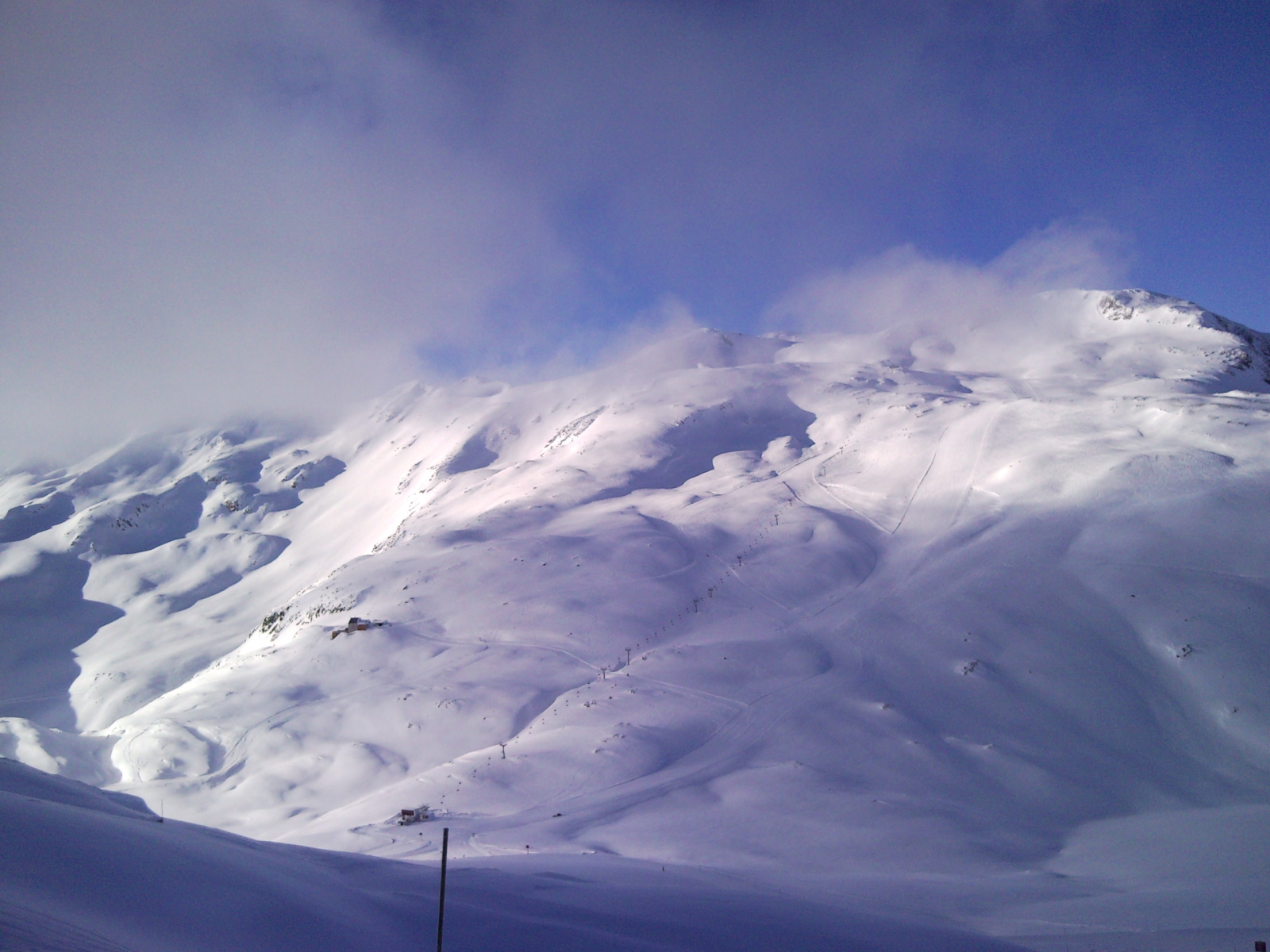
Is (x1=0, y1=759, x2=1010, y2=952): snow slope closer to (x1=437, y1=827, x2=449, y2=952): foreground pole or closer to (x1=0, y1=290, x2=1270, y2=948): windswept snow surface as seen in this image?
(x1=437, y1=827, x2=449, y2=952): foreground pole

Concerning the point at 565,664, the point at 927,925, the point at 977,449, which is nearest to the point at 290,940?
the point at 927,925

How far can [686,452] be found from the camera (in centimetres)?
8150

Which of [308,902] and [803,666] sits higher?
[803,666]

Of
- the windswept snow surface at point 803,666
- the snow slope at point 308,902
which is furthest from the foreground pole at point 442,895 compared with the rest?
the windswept snow surface at point 803,666

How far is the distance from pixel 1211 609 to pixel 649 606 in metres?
31.8

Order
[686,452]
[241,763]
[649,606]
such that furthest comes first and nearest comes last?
[686,452], [649,606], [241,763]

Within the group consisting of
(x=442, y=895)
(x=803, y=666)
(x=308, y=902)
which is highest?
(x=803, y=666)

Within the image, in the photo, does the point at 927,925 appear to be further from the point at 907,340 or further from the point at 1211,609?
the point at 907,340

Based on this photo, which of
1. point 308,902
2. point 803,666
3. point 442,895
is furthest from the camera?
point 803,666

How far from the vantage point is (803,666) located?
3897cm

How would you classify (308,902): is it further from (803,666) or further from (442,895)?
(803,666)

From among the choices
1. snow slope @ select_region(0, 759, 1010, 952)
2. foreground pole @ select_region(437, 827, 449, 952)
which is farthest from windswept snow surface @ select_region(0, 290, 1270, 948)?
foreground pole @ select_region(437, 827, 449, 952)

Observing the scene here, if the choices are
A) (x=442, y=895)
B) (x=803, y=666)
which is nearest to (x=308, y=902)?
(x=442, y=895)

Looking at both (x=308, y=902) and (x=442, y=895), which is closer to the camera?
(x=442, y=895)
